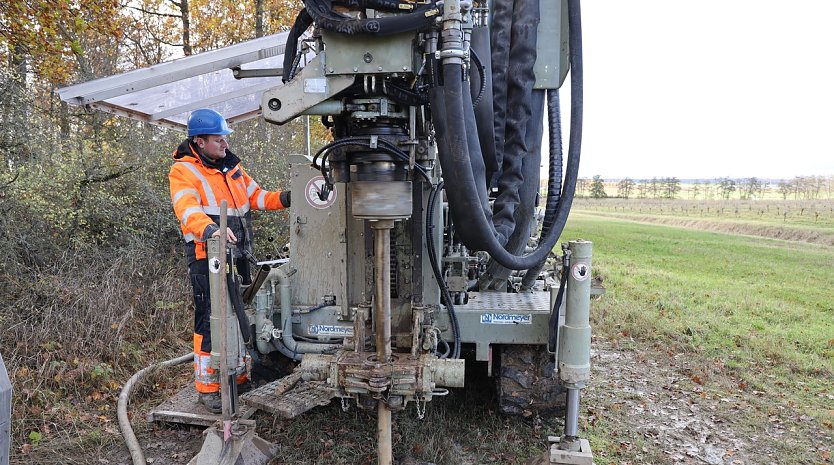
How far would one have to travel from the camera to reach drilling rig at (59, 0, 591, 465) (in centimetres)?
262

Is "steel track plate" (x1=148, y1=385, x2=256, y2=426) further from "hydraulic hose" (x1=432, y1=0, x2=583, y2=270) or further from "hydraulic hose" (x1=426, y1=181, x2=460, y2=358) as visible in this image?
"hydraulic hose" (x1=432, y1=0, x2=583, y2=270)

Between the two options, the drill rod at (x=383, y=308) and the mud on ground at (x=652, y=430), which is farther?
the mud on ground at (x=652, y=430)

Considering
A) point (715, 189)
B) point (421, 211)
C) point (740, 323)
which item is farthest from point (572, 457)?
point (715, 189)

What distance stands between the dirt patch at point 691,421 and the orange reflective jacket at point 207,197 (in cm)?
287

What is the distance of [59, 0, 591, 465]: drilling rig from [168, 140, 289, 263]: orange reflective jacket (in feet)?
1.18

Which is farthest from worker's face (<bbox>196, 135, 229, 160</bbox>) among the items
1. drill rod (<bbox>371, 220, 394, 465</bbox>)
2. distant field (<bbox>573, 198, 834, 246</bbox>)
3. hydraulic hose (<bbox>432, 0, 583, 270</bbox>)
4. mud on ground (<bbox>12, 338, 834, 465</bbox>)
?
distant field (<bbox>573, 198, 834, 246</bbox>)

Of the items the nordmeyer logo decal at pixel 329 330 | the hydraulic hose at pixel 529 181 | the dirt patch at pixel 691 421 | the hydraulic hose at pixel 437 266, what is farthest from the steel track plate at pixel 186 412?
the dirt patch at pixel 691 421

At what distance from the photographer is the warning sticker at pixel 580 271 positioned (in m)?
3.18

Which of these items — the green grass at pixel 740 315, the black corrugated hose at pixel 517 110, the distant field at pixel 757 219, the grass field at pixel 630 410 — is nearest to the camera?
the black corrugated hose at pixel 517 110

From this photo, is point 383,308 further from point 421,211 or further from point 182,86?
point 182,86

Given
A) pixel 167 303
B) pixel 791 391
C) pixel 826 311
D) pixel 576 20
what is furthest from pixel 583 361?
pixel 826 311

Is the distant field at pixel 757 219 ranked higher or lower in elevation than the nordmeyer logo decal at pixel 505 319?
lower

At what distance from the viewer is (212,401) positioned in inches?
158

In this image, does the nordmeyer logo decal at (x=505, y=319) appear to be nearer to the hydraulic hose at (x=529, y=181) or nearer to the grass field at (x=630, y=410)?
the hydraulic hose at (x=529, y=181)
